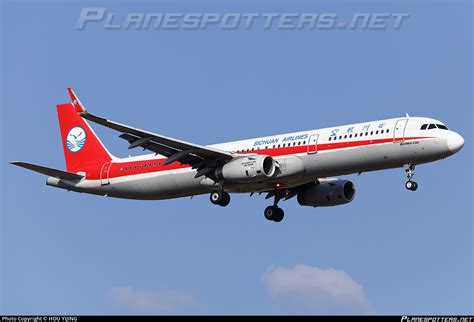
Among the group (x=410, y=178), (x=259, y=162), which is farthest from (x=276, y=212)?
(x=410, y=178)

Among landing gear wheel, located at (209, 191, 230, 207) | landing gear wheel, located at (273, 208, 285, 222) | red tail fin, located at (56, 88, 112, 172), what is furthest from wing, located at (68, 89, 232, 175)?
red tail fin, located at (56, 88, 112, 172)

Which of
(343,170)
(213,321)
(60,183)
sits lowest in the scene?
(213,321)

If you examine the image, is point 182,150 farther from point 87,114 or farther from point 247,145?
point 87,114

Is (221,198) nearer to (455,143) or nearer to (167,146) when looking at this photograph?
(167,146)

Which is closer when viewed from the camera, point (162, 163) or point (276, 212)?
point (162, 163)

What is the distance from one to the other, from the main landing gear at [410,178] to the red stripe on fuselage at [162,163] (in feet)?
5.14

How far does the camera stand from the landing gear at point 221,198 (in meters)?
56.6

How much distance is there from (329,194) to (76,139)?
17821 millimetres

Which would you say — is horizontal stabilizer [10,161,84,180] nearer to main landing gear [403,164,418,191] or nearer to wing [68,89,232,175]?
wing [68,89,232,175]

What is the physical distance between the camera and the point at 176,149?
5706 cm

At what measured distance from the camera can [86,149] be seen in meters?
65.6

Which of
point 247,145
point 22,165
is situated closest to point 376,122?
point 247,145

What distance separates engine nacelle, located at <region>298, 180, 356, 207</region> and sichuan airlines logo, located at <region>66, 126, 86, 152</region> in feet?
51.1

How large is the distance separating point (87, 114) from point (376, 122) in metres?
15.4
